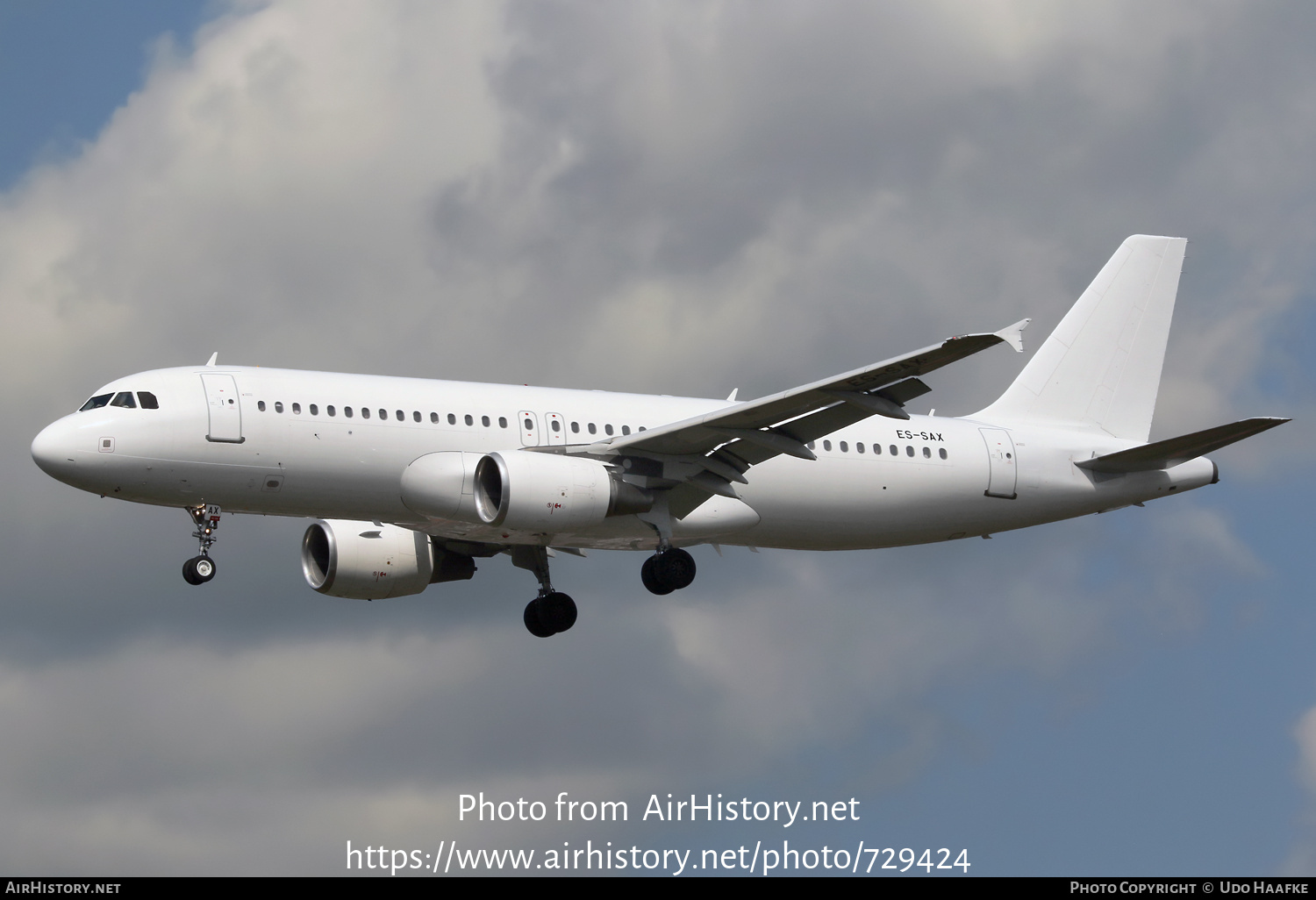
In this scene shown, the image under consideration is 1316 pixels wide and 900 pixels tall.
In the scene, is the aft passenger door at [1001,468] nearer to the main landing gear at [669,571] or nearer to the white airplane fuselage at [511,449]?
the white airplane fuselage at [511,449]

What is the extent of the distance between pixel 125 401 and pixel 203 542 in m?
3.30

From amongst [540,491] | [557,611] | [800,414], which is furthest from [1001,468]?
[540,491]

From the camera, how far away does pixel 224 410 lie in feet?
125

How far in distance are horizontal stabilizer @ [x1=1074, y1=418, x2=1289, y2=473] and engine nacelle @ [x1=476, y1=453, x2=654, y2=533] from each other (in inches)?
523

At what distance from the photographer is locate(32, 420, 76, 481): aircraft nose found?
37625 mm

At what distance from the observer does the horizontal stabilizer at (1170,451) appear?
134 feet

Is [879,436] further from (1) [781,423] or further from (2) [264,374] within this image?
(2) [264,374]

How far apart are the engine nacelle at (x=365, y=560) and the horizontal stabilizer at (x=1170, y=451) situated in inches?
637

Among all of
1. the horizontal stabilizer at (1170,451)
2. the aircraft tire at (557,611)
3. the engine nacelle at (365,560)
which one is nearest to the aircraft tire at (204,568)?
the engine nacelle at (365,560)

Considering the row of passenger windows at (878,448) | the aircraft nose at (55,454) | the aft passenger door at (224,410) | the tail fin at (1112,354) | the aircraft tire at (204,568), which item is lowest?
the aircraft tire at (204,568)

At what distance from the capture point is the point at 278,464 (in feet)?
125

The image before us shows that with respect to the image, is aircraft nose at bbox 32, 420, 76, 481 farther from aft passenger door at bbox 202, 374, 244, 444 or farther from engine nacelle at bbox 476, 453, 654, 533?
engine nacelle at bbox 476, 453, 654, 533

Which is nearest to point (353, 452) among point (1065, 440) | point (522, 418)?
point (522, 418)

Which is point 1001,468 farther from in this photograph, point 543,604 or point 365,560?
point 365,560
